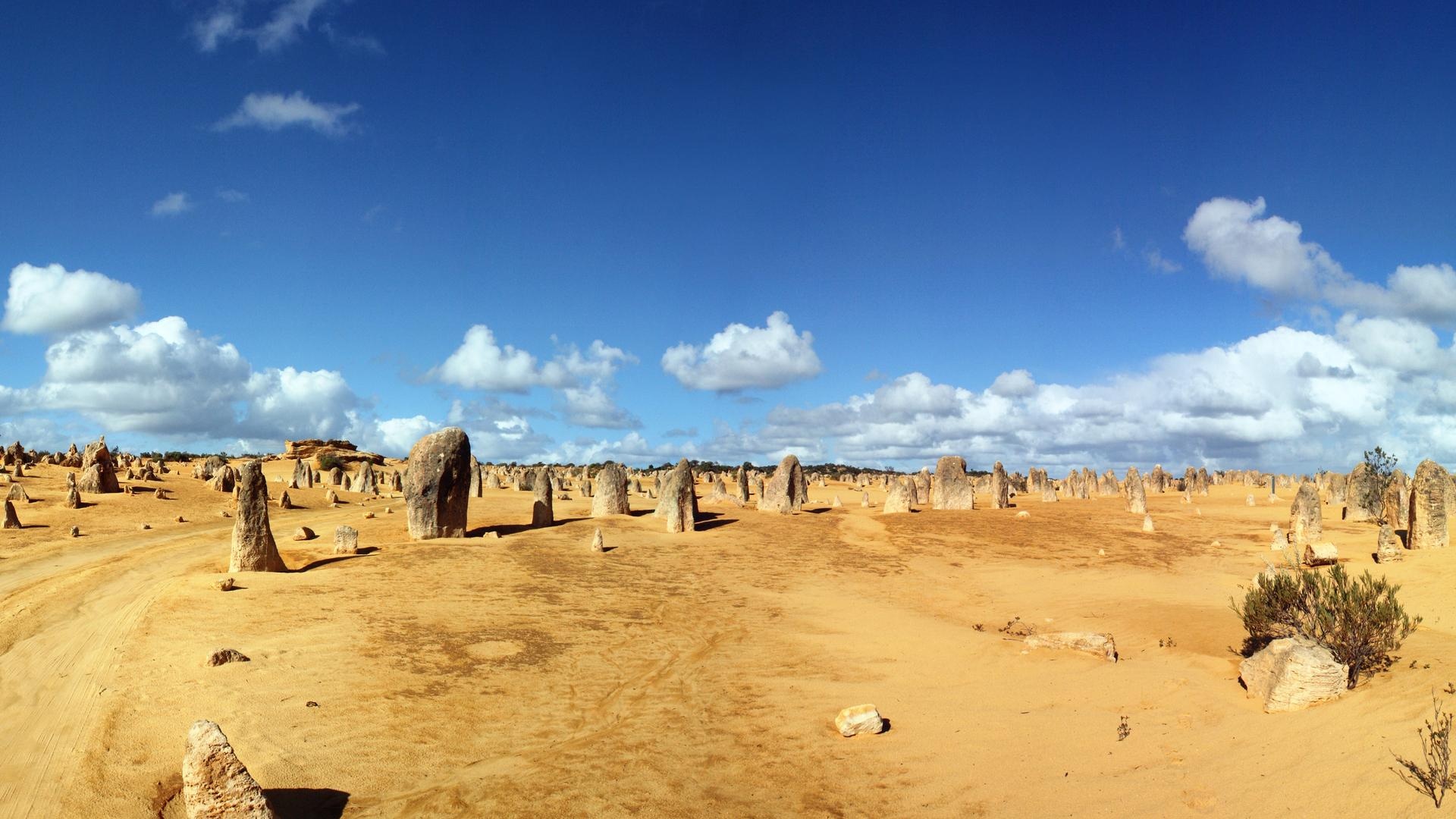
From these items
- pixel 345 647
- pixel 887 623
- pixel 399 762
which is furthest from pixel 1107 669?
pixel 345 647

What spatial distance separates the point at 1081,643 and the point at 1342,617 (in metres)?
3.68

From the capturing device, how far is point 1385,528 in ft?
58.2

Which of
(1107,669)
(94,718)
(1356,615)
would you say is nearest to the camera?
(1356,615)

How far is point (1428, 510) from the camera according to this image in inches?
717

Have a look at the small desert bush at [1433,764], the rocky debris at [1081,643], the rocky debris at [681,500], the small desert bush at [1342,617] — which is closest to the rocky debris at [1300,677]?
the small desert bush at [1342,617]

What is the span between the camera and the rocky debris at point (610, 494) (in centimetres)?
2856

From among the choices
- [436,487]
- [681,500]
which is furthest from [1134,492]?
[436,487]

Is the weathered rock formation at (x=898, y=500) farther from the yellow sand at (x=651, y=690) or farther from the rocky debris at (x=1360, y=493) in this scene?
the rocky debris at (x=1360, y=493)

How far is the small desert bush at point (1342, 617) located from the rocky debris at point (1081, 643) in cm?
193

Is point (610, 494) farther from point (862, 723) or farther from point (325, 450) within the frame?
point (325, 450)

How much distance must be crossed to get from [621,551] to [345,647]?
10.7 m

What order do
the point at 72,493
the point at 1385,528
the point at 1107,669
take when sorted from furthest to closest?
the point at 72,493 → the point at 1385,528 → the point at 1107,669

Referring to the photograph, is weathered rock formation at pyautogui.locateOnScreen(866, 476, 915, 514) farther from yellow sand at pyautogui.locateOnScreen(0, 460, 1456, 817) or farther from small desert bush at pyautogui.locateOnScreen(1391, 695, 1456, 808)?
small desert bush at pyautogui.locateOnScreen(1391, 695, 1456, 808)

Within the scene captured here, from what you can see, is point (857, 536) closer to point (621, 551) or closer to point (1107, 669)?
point (621, 551)
